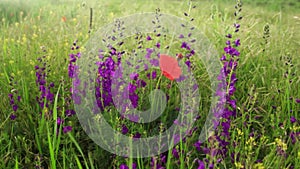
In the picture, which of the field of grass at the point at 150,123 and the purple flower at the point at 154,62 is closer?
the field of grass at the point at 150,123

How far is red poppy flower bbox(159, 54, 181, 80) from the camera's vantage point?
6.70 ft

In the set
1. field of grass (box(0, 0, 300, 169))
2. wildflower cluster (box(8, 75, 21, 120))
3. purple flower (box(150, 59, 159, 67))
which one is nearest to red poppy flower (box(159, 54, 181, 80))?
field of grass (box(0, 0, 300, 169))

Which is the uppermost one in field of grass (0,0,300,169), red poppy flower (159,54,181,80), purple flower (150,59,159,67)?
purple flower (150,59,159,67)

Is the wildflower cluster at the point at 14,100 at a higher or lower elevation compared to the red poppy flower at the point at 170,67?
lower

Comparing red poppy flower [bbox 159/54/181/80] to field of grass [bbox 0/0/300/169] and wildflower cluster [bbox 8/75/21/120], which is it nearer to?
field of grass [bbox 0/0/300/169]

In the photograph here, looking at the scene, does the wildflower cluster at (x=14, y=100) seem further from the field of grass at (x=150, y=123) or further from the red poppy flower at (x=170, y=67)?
the red poppy flower at (x=170, y=67)

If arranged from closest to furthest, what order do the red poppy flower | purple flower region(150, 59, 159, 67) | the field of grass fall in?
the field of grass → the red poppy flower → purple flower region(150, 59, 159, 67)

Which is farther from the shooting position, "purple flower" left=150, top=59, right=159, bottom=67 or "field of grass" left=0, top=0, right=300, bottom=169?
"purple flower" left=150, top=59, right=159, bottom=67

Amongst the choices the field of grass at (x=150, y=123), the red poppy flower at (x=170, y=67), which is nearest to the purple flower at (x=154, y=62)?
the field of grass at (x=150, y=123)

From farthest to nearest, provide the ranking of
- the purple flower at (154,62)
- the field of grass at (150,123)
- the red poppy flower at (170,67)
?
the purple flower at (154,62) → the red poppy flower at (170,67) → the field of grass at (150,123)

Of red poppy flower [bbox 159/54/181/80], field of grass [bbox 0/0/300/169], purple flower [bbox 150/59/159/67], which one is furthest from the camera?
purple flower [bbox 150/59/159/67]

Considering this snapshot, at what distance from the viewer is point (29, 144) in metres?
2.03

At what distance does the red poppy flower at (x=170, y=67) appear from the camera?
2041mm

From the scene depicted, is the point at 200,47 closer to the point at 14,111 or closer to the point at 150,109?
the point at 150,109
